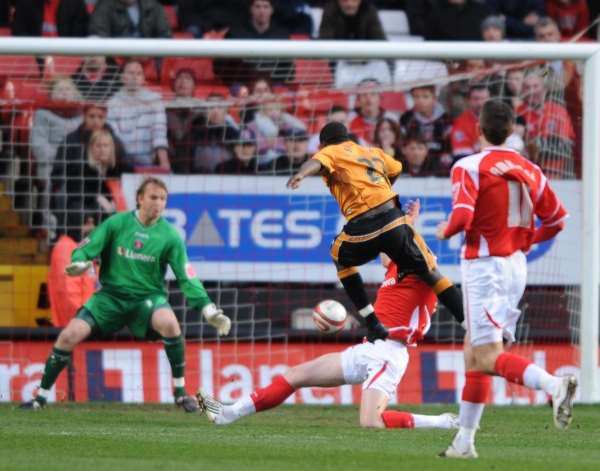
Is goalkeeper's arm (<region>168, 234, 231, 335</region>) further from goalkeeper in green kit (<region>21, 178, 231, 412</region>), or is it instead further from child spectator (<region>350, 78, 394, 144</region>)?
child spectator (<region>350, 78, 394, 144</region>)

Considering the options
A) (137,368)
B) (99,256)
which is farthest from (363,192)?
(137,368)

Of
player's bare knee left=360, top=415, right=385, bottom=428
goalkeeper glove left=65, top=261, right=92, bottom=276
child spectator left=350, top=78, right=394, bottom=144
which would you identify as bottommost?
player's bare knee left=360, top=415, right=385, bottom=428

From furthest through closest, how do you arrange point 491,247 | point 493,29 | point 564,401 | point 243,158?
point 493,29 < point 243,158 < point 491,247 < point 564,401

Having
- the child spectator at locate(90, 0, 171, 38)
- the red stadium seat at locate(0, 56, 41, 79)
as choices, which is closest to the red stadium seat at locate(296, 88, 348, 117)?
the child spectator at locate(90, 0, 171, 38)

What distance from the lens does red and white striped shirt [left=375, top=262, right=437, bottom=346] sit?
961 centimetres

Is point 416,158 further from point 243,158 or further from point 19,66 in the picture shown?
point 19,66

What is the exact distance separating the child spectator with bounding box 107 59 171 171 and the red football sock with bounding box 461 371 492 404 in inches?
263

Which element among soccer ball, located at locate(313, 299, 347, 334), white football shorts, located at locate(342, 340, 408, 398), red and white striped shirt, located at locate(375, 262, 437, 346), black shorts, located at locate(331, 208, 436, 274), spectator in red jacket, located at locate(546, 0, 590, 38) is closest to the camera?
white football shorts, located at locate(342, 340, 408, 398)

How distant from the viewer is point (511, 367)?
7.25 meters

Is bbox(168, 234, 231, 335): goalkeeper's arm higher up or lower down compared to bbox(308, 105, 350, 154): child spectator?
lower down

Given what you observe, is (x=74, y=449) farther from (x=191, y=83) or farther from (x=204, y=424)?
(x=191, y=83)

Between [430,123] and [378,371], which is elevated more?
[430,123]

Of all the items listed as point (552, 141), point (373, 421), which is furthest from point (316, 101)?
point (373, 421)

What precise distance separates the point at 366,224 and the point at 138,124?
4.05 m
